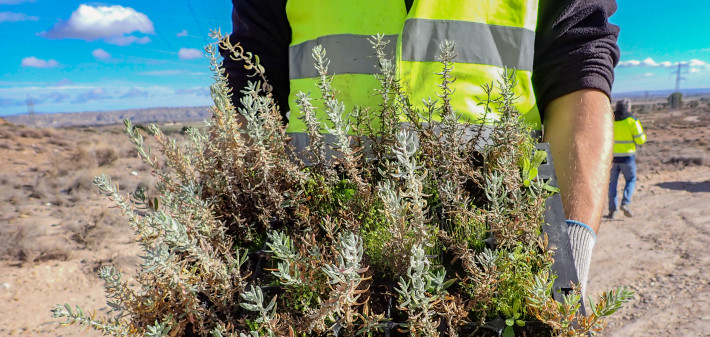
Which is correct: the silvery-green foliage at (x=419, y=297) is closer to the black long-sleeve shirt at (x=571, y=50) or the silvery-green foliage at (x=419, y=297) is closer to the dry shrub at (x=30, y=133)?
the black long-sleeve shirt at (x=571, y=50)

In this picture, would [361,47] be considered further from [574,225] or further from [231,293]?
[231,293]

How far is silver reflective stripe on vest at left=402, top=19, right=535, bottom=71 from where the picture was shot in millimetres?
1931

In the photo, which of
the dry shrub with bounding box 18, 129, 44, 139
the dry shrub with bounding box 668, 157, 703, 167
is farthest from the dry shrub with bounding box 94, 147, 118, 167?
the dry shrub with bounding box 668, 157, 703, 167

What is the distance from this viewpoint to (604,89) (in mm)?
1991

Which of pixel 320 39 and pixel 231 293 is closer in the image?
pixel 231 293

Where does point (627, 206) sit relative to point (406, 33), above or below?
below

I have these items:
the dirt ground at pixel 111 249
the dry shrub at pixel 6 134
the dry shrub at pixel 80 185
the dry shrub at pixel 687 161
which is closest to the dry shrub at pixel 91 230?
the dirt ground at pixel 111 249

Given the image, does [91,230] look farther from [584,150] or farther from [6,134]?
[6,134]

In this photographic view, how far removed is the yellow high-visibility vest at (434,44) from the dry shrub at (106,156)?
14625mm

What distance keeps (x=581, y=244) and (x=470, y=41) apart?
0.97 meters

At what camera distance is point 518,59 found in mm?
2018

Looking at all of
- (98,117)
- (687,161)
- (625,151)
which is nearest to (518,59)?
(625,151)

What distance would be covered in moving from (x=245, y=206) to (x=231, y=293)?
32 cm

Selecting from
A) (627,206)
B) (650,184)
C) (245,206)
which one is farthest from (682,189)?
(245,206)
